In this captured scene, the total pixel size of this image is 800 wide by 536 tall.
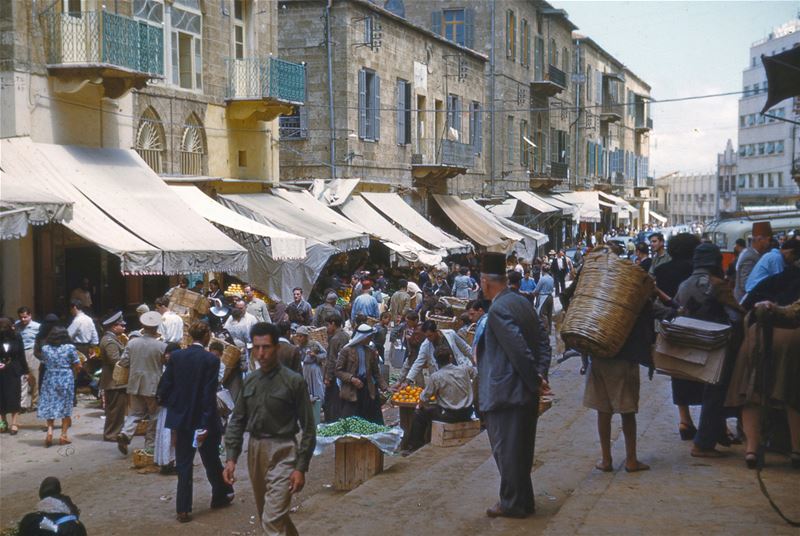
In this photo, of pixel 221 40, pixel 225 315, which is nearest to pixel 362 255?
pixel 221 40

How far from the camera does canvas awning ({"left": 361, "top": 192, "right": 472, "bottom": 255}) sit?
25.2 meters

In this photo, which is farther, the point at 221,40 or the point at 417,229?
the point at 417,229

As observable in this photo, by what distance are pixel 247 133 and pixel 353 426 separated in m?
13.3

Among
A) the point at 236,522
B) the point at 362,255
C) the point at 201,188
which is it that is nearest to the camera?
the point at 236,522

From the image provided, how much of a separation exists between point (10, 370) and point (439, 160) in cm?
2032

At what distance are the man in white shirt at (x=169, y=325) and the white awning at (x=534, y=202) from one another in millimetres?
25459

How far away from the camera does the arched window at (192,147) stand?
19.1m

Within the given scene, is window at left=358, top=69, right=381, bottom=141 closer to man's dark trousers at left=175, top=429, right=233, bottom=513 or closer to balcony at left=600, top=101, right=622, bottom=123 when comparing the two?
man's dark trousers at left=175, top=429, right=233, bottom=513

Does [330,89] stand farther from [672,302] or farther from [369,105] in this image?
[672,302]

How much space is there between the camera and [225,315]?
1451 cm

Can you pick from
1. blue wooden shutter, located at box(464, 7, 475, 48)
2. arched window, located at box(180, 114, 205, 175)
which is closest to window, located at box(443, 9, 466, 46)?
blue wooden shutter, located at box(464, 7, 475, 48)

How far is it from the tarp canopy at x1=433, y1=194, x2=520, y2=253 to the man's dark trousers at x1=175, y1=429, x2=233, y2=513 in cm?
2152

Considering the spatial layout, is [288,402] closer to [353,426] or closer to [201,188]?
[353,426]

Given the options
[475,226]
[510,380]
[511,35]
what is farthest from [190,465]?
[511,35]
